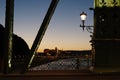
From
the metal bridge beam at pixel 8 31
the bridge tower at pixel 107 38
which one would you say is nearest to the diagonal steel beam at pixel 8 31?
the metal bridge beam at pixel 8 31

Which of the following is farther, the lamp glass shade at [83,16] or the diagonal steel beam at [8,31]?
the lamp glass shade at [83,16]

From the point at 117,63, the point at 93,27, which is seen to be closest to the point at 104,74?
the point at 117,63

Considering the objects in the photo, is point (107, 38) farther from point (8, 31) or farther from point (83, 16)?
point (8, 31)

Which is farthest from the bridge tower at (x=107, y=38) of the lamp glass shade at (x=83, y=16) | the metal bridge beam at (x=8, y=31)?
the metal bridge beam at (x=8, y=31)

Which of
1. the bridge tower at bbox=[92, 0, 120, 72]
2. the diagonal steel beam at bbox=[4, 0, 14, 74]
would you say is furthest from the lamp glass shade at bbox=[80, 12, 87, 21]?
the diagonal steel beam at bbox=[4, 0, 14, 74]

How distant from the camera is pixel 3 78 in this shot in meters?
19.1

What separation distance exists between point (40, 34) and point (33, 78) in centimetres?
357

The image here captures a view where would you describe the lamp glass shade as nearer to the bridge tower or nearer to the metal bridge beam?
the bridge tower

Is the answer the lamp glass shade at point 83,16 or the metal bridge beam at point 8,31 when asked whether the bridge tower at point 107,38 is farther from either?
the metal bridge beam at point 8,31

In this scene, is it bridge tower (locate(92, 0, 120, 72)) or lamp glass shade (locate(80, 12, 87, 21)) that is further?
lamp glass shade (locate(80, 12, 87, 21))

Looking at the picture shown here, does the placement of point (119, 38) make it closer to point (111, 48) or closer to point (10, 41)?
point (111, 48)

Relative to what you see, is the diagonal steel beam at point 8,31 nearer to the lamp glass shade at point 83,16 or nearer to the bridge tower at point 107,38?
the lamp glass shade at point 83,16

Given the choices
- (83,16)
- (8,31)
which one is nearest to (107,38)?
(83,16)

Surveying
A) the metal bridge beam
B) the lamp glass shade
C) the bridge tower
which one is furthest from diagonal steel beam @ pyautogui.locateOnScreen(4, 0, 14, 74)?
the bridge tower
